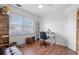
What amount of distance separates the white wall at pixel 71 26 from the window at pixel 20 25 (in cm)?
69

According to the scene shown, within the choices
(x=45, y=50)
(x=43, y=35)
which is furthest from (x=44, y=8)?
(x=45, y=50)

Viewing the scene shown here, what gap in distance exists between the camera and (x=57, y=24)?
58.8 inches

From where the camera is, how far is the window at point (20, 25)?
4.63ft

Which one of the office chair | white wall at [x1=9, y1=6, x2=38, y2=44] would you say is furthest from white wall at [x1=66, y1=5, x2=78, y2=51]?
white wall at [x1=9, y1=6, x2=38, y2=44]

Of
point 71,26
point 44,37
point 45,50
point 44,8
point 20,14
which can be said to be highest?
point 44,8

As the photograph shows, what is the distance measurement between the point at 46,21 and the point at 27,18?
369 millimetres

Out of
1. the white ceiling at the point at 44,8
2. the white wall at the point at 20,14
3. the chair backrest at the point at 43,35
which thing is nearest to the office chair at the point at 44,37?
the chair backrest at the point at 43,35

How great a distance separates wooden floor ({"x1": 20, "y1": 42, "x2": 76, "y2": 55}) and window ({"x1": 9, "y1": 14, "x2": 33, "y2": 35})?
0.30 meters

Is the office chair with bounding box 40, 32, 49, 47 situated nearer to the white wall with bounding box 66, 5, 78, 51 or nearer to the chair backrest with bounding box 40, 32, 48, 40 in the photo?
the chair backrest with bounding box 40, 32, 48, 40

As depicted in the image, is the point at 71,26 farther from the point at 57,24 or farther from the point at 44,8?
the point at 44,8

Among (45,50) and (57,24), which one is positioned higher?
(57,24)

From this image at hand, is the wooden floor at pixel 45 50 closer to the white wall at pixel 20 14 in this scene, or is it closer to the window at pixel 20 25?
the white wall at pixel 20 14

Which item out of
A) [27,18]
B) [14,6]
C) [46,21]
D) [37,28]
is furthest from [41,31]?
[14,6]

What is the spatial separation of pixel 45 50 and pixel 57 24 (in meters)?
0.53
